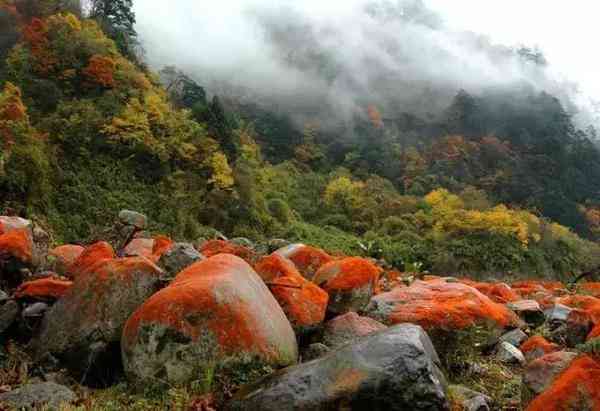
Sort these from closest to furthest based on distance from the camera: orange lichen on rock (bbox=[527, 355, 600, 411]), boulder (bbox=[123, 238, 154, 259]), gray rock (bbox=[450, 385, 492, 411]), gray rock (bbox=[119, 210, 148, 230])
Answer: orange lichen on rock (bbox=[527, 355, 600, 411]), gray rock (bbox=[450, 385, 492, 411]), boulder (bbox=[123, 238, 154, 259]), gray rock (bbox=[119, 210, 148, 230])

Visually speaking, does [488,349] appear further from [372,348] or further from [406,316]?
[372,348]

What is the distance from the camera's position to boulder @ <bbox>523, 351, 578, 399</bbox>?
6160mm

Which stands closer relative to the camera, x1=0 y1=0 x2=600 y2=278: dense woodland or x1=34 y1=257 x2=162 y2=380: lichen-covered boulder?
x1=34 y1=257 x2=162 y2=380: lichen-covered boulder

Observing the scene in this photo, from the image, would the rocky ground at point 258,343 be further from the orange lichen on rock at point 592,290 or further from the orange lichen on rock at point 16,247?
the orange lichen on rock at point 592,290

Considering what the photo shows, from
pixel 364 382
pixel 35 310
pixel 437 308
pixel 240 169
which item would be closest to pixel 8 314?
pixel 35 310

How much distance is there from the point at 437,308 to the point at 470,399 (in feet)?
6.64

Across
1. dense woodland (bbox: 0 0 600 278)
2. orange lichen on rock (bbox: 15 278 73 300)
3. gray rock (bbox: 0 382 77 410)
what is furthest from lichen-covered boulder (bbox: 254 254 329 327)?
dense woodland (bbox: 0 0 600 278)

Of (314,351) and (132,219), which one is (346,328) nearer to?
(314,351)

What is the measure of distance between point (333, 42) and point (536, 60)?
63.3m

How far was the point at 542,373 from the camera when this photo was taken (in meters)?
6.25

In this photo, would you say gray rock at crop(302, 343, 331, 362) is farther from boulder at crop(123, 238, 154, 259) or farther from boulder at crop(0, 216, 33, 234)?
boulder at crop(123, 238, 154, 259)

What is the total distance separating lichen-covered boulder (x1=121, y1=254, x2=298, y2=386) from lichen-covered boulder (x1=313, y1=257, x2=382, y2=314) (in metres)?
1.93

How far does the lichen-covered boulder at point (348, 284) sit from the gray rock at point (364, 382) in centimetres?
271

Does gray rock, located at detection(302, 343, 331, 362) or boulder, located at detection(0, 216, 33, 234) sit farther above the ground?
gray rock, located at detection(302, 343, 331, 362)
